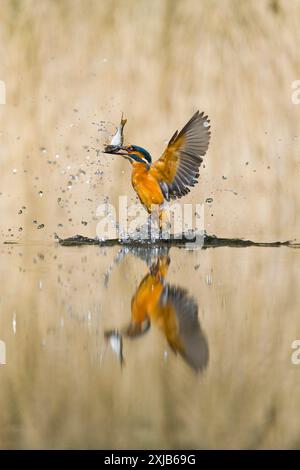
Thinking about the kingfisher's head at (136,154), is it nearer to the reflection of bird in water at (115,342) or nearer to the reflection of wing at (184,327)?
the reflection of wing at (184,327)

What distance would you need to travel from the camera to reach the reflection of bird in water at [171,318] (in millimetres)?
776

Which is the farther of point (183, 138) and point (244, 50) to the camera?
point (244, 50)

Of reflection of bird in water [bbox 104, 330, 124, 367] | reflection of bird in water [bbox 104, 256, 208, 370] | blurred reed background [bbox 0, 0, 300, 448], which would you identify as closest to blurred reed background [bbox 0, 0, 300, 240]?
blurred reed background [bbox 0, 0, 300, 448]

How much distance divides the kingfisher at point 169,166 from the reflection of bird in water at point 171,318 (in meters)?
0.97

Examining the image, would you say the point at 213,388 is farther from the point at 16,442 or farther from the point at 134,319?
the point at 134,319

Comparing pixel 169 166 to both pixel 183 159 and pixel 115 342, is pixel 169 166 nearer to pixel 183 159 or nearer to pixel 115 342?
pixel 183 159

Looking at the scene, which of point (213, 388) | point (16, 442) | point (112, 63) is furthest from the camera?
point (112, 63)

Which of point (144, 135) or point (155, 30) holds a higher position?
point (155, 30)

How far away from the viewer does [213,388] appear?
0.60 meters

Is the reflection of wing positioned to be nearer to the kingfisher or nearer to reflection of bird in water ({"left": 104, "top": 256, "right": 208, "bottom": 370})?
reflection of bird in water ({"left": 104, "top": 256, "right": 208, "bottom": 370})

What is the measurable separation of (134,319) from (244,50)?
207 cm

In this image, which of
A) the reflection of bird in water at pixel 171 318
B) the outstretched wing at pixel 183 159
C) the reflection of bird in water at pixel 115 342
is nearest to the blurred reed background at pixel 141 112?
the outstretched wing at pixel 183 159

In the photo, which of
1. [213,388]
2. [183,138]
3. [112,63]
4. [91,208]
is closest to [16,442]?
[213,388]

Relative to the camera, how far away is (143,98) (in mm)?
2820
